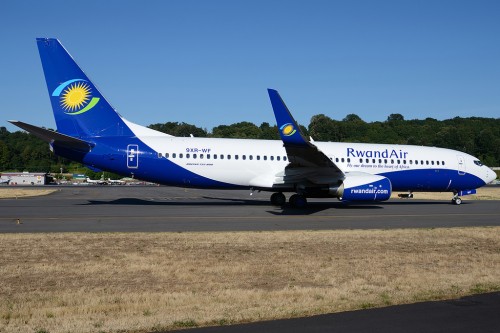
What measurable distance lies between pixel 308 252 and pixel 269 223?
593 centimetres

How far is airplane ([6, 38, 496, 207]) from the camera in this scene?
2294 cm

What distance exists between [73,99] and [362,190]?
1433 centimetres

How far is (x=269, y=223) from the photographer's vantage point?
58.0 feet

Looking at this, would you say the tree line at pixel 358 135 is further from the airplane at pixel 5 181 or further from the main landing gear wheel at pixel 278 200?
the main landing gear wheel at pixel 278 200

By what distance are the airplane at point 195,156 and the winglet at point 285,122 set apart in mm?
1442

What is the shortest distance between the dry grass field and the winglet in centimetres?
611

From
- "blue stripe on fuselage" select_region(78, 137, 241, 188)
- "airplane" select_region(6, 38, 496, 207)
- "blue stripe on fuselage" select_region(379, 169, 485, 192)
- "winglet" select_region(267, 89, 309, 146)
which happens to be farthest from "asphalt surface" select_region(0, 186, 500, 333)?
"blue stripe on fuselage" select_region(379, 169, 485, 192)

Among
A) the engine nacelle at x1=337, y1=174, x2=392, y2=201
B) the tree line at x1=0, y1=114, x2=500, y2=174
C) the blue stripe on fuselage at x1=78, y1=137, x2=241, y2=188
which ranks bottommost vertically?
the engine nacelle at x1=337, y1=174, x2=392, y2=201

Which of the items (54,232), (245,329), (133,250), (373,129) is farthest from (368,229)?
(373,129)

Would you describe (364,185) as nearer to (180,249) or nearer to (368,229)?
(368,229)

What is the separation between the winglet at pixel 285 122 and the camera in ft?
62.8

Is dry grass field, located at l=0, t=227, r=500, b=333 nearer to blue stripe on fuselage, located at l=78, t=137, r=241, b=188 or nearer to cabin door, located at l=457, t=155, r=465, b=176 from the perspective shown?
blue stripe on fuselage, located at l=78, t=137, r=241, b=188

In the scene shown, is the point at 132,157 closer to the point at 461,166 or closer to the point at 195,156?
the point at 195,156

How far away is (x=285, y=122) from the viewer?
1955 cm
